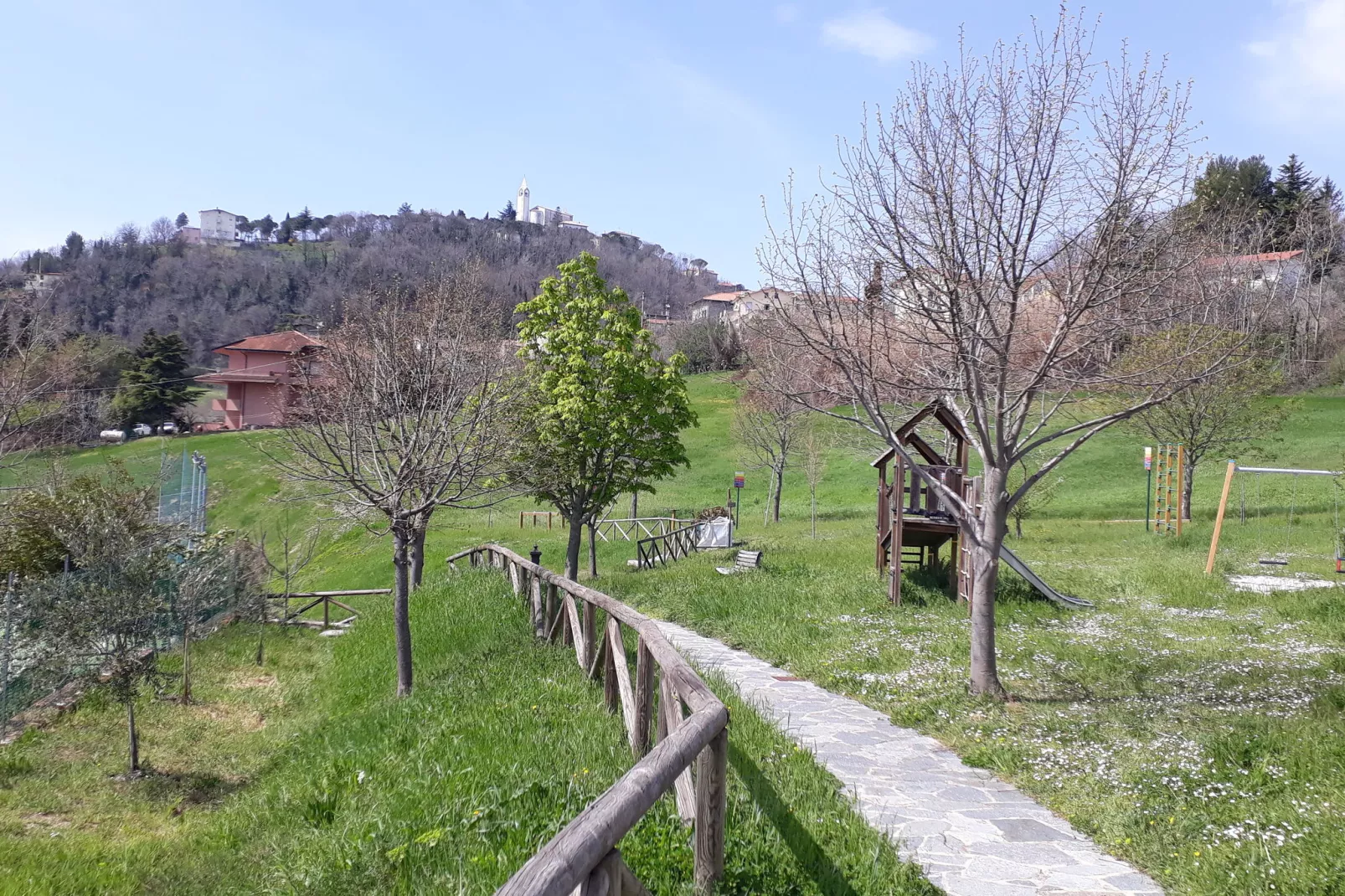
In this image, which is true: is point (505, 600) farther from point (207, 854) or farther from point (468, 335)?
point (468, 335)

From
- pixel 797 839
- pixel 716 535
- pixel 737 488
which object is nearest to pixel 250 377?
pixel 737 488

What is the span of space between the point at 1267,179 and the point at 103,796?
63049mm

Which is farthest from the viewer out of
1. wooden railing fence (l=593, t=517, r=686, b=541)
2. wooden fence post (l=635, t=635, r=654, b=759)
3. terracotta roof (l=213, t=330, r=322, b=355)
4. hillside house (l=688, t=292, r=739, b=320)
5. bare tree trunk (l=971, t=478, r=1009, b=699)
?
hillside house (l=688, t=292, r=739, b=320)

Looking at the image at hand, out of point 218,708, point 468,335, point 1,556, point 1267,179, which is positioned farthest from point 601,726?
point 1267,179

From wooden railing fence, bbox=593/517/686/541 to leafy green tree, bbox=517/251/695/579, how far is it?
9569mm

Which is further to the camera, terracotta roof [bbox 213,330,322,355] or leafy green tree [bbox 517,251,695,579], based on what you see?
terracotta roof [bbox 213,330,322,355]

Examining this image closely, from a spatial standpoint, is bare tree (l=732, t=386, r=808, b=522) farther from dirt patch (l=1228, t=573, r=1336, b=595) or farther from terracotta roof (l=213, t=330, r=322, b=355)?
terracotta roof (l=213, t=330, r=322, b=355)

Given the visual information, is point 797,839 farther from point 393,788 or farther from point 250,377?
point 250,377

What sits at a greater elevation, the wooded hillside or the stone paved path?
the wooded hillside

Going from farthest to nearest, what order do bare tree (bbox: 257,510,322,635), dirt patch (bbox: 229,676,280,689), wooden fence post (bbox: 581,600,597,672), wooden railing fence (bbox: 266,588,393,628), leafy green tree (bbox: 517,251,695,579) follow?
bare tree (bbox: 257,510,322,635) → wooden railing fence (bbox: 266,588,393,628) → leafy green tree (bbox: 517,251,695,579) → dirt patch (bbox: 229,676,280,689) → wooden fence post (bbox: 581,600,597,672)

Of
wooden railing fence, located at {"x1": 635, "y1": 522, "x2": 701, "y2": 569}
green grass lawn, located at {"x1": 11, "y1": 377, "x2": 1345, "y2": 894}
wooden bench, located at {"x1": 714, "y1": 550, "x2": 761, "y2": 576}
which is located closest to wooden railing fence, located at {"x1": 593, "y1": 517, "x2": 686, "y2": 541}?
wooden railing fence, located at {"x1": 635, "y1": 522, "x2": 701, "y2": 569}

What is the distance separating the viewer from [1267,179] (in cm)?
5344

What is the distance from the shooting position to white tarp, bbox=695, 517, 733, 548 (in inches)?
1035

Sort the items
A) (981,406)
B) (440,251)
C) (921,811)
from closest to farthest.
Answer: (921,811) → (981,406) → (440,251)
